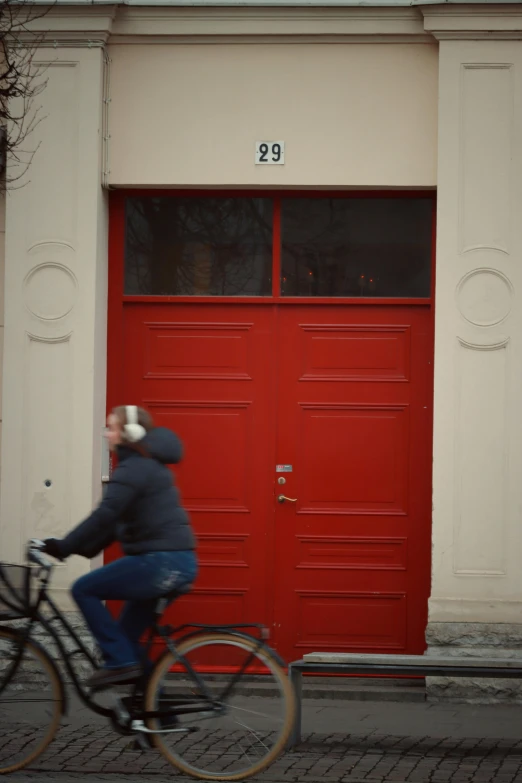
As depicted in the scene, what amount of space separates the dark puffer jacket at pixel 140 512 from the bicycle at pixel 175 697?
9.4 inches

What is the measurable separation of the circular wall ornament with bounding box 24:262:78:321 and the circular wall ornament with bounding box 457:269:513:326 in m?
2.78

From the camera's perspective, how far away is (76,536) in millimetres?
5195

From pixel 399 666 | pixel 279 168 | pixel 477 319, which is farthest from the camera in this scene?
pixel 279 168

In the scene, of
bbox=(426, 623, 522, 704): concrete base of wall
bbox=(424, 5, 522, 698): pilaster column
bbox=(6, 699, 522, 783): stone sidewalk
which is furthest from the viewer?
bbox=(424, 5, 522, 698): pilaster column

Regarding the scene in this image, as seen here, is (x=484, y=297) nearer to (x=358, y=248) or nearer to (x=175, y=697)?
(x=358, y=248)

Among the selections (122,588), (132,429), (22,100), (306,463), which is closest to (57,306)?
(22,100)

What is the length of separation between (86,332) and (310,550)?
228cm

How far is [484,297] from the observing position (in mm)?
8102

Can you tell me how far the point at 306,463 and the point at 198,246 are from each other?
5.91 ft

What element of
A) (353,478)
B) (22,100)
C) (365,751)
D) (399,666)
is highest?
(22,100)

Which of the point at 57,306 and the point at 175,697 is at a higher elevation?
the point at 57,306

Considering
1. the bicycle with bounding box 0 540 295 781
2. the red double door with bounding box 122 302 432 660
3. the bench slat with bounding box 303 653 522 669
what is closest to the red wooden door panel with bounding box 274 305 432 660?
the red double door with bounding box 122 302 432 660

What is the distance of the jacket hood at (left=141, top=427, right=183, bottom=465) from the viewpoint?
539cm

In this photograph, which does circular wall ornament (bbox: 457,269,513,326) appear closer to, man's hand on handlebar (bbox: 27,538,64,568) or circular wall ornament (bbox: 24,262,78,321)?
circular wall ornament (bbox: 24,262,78,321)
